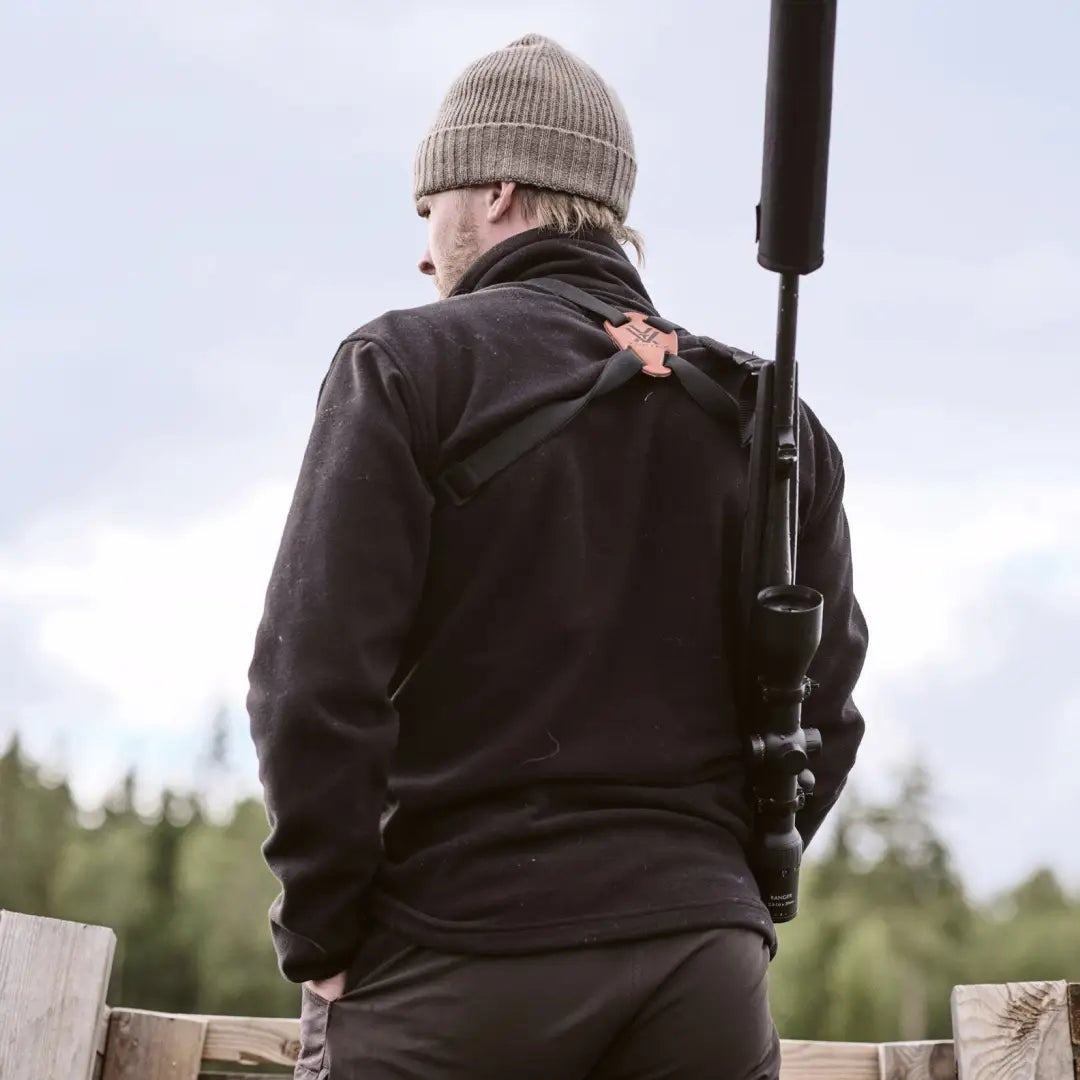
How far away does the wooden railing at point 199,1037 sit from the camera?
10.8 ft

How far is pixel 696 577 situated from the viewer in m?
2.48

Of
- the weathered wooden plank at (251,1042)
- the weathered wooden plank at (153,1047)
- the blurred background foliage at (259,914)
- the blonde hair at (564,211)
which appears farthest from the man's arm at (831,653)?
the blurred background foliage at (259,914)

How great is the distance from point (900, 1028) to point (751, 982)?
50.0 m

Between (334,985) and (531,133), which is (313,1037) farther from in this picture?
(531,133)

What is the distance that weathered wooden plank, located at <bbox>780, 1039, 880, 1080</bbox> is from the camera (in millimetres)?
3537

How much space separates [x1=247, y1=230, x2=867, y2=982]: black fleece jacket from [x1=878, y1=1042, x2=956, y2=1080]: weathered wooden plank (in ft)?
4.38

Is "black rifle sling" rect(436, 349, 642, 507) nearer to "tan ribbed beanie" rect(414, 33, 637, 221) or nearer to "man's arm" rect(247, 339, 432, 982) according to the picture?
"man's arm" rect(247, 339, 432, 982)

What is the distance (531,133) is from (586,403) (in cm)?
75

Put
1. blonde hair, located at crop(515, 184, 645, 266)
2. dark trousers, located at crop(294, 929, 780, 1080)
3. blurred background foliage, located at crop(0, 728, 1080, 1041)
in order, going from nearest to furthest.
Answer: dark trousers, located at crop(294, 929, 780, 1080)
blonde hair, located at crop(515, 184, 645, 266)
blurred background foliage, located at crop(0, 728, 1080, 1041)

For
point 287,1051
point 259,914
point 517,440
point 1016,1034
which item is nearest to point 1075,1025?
point 1016,1034

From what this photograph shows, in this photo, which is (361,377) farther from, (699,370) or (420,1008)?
(420,1008)

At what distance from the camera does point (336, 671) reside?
7.32 feet

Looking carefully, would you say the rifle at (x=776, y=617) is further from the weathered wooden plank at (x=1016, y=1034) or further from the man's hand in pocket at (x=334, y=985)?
the weathered wooden plank at (x=1016, y=1034)

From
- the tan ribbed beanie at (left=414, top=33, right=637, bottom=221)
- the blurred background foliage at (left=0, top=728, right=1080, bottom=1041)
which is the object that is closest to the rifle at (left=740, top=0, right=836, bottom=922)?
the tan ribbed beanie at (left=414, top=33, right=637, bottom=221)
